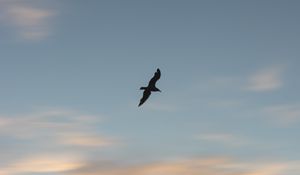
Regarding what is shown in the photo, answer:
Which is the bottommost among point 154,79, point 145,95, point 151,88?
point 145,95

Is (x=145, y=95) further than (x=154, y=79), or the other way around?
Result: (x=145, y=95)

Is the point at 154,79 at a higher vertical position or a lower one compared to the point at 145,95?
higher

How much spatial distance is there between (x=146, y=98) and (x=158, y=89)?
1812mm

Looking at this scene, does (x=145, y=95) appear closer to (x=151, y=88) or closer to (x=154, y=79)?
(x=151, y=88)

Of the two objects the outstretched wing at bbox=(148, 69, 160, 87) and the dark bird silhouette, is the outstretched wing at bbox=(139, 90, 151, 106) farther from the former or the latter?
the outstretched wing at bbox=(148, 69, 160, 87)

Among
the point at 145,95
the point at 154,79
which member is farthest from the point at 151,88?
the point at 154,79

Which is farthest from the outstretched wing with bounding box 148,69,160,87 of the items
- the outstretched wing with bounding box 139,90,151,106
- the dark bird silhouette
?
the outstretched wing with bounding box 139,90,151,106

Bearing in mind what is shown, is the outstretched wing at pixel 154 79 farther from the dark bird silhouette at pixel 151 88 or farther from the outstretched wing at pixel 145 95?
the outstretched wing at pixel 145 95

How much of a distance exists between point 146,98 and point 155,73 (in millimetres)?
3157

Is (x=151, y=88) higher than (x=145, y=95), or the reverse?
(x=151, y=88)

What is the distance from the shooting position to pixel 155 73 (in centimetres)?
2678

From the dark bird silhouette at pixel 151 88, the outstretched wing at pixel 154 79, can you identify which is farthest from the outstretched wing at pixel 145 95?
the outstretched wing at pixel 154 79

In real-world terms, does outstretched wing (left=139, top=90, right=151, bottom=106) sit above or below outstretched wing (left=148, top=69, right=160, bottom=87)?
below

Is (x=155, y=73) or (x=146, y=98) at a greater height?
(x=155, y=73)
